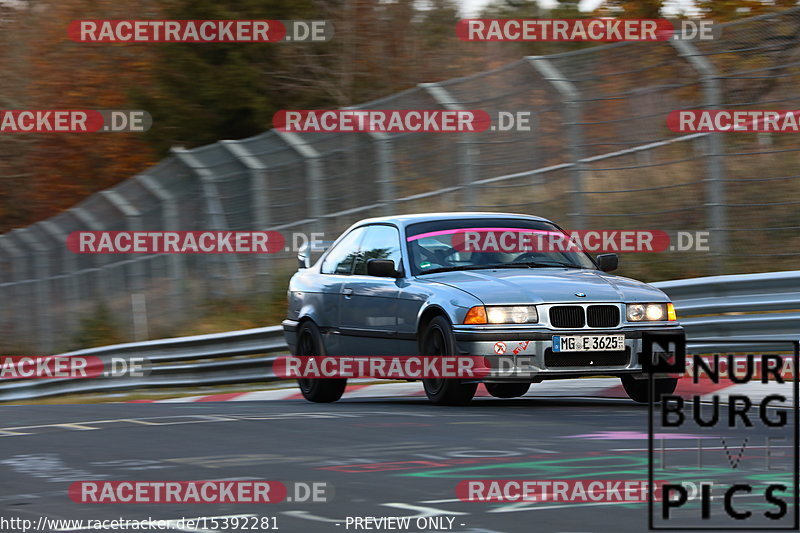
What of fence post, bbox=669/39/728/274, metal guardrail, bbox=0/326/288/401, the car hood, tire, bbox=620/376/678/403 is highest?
fence post, bbox=669/39/728/274

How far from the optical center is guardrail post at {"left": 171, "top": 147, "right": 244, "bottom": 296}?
67.7 ft

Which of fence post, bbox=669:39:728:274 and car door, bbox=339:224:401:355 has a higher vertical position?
fence post, bbox=669:39:728:274

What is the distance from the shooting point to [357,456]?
810 cm

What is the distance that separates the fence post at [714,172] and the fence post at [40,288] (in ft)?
50.3

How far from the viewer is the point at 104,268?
2488 cm

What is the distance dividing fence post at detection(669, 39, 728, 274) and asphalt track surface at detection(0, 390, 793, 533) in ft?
10.1

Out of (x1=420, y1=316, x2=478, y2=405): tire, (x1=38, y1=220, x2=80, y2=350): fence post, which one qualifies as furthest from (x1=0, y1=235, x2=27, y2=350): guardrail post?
(x1=420, y1=316, x2=478, y2=405): tire

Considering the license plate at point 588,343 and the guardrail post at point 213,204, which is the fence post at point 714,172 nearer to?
the license plate at point 588,343

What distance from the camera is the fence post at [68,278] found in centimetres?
2534

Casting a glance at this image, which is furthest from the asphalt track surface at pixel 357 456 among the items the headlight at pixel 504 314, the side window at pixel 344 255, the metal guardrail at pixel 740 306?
the metal guardrail at pixel 740 306

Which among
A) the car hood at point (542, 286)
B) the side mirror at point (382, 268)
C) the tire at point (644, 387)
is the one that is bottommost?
the tire at point (644, 387)

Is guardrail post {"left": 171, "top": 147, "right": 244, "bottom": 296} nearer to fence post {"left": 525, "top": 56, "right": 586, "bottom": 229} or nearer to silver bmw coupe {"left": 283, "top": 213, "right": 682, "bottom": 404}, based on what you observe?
fence post {"left": 525, "top": 56, "right": 586, "bottom": 229}

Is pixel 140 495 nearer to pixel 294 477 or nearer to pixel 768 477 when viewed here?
pixel 294 477

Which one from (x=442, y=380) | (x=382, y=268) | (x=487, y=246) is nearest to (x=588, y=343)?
(x=442, y=380)
